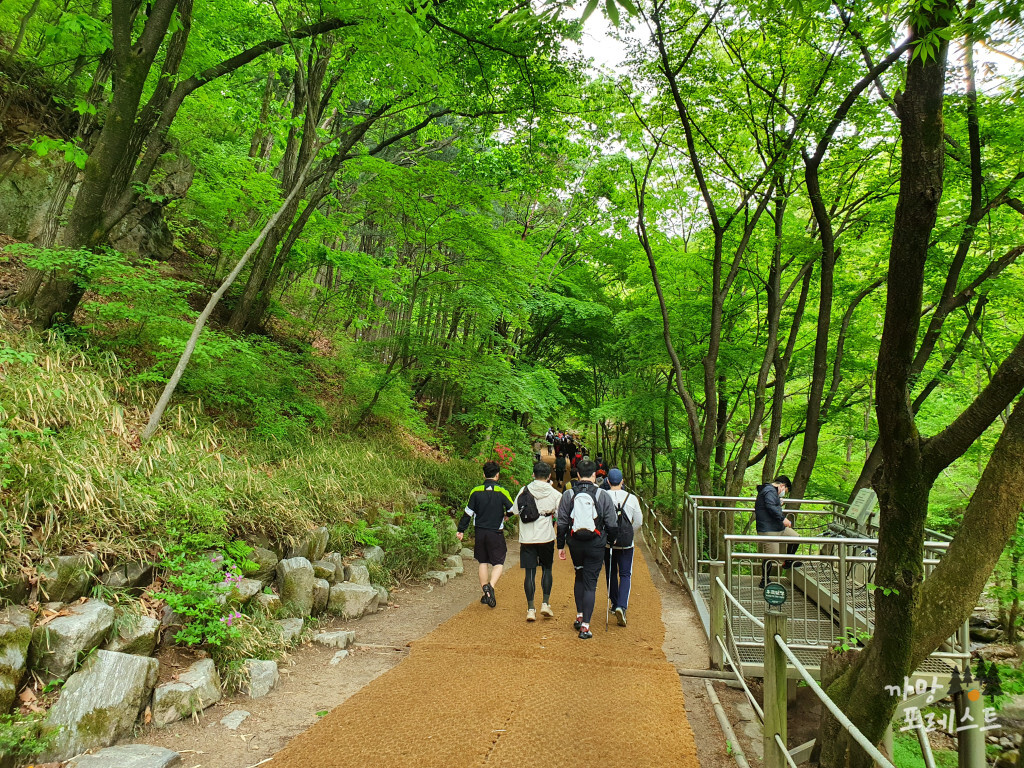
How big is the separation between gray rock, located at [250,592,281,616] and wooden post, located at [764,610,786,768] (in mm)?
4333

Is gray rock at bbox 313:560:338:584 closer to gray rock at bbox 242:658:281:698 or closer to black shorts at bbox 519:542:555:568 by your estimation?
gray rock at bbox 242:658:281:698

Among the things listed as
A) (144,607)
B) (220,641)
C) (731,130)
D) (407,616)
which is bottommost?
(407,616)

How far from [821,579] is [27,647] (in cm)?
819

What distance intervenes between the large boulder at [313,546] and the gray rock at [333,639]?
0.90 meters

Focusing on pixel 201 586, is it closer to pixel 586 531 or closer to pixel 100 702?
pixel 100 702

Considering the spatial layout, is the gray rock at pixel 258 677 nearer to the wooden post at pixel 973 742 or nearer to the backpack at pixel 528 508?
the backpack at pixel 528 508

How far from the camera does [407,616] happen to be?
251 inches

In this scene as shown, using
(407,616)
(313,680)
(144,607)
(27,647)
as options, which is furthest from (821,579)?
(27,647)

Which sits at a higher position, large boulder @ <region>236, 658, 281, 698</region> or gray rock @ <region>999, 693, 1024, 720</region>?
large boulder @ <region>236, 658, 281, 698</region>

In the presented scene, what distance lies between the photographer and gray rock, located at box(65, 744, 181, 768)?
2.96 m

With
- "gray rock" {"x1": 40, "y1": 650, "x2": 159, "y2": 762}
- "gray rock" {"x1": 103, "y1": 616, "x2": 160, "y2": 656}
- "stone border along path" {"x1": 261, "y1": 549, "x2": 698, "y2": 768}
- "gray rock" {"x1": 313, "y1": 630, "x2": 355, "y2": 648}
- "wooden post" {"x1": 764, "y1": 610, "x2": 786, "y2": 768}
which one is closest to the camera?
"wooden post" {"x1": 764, "y1": 610, "x2": 786, "y2": 768}

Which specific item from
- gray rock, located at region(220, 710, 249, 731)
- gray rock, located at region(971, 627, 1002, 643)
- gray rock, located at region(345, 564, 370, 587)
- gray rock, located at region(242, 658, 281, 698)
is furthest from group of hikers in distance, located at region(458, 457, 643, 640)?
gray rock, located at region(971, 627, 1002, 643)

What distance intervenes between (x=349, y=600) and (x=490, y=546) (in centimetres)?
183

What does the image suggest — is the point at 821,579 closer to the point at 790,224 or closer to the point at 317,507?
the point at 317,507
